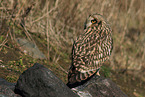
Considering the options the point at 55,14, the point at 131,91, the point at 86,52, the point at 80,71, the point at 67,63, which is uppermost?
the point at 55,14

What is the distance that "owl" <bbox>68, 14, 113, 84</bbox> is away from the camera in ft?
12.5

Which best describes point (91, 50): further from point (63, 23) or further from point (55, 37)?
point (63, 23)

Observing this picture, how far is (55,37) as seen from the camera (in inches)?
239

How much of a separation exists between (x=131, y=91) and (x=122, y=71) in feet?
3.59

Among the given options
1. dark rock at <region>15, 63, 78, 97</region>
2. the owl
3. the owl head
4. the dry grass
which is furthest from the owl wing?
the dry grass

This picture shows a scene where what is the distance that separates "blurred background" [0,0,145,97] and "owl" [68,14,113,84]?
115 centimetres

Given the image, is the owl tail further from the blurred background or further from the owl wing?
the blurred background

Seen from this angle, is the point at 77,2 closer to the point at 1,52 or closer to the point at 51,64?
the point at 51,64

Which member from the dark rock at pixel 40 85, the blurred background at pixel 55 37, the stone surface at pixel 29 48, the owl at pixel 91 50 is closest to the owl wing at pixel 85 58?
the owl at pixel 91 50

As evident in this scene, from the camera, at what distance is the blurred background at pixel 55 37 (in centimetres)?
495

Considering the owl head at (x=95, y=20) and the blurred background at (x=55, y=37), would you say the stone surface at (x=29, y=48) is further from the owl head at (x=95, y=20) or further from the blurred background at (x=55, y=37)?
the owl head at (x=95, y=20)

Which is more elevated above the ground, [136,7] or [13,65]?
[136,7]

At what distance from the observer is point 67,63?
6023 millimetres

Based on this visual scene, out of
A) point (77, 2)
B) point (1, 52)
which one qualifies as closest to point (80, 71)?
point (1, 52)
